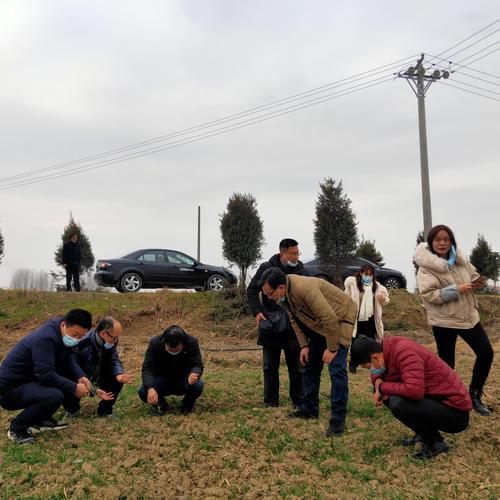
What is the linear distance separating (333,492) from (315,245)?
1486cm

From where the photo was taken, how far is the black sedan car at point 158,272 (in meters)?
14.6

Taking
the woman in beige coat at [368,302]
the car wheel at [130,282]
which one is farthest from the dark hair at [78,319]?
the car wheel at [130,282]

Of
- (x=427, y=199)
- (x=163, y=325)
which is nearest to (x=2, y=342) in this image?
(x=163, y=325)

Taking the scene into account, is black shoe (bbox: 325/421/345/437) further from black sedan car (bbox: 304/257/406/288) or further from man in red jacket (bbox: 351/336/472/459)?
black sedan car (bbox: 304/257/406/288)

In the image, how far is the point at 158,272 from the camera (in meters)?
15.1

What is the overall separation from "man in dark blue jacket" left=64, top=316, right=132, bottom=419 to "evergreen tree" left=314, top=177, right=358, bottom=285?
12.0 m

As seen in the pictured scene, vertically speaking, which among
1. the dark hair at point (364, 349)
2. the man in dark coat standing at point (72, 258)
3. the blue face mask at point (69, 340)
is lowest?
the dark hair at point (364, 349)

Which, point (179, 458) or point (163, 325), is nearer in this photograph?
point (179, 458)

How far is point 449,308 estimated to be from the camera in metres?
5.01

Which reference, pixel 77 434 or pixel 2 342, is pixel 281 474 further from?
pixel 2 342

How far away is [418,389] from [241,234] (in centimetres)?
1422

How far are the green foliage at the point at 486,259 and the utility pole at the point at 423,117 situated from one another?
636 cm

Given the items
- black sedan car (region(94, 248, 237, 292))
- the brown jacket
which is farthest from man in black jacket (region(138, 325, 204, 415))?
black sedan car (region(94, 248, 237, 292))

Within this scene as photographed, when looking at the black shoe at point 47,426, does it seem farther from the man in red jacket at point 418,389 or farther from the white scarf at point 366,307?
the white scarf at point 366,307
